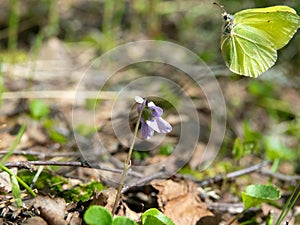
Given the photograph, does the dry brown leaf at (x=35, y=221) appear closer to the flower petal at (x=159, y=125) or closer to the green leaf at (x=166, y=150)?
the flower petal at (x=159, y=125)

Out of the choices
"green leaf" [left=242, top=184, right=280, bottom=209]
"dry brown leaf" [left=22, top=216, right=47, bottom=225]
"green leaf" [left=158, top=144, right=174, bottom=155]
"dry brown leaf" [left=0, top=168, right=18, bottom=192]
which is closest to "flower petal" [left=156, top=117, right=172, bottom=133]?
"green leaf" [left=242, top=184, right=280, bottom=209]

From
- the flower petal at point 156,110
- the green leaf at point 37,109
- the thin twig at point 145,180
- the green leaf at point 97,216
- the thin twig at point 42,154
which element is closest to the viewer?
the green leaf at point 97,216

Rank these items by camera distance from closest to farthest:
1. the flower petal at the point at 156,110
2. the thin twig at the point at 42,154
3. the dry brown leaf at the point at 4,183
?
the flower petal at the point at 156,110 → the dry brown leaf at the point at 4,183 → the thin twig at the point at 42,154

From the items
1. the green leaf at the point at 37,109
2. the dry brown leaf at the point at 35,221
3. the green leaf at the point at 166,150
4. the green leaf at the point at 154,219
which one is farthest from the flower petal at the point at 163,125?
→ the green leaf at the point at 37,109

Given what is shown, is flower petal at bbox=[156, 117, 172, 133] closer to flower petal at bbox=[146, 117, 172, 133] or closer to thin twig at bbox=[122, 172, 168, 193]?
flower petal at bbox=[146, 117, 172, 133]

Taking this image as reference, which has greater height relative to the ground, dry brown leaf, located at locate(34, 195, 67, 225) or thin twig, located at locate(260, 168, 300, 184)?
dry brown leaf, located at locate(34, 195, 67, 225)

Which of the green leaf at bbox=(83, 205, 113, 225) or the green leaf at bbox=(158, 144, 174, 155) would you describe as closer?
the green leaf at bbox=(83, 205, 113, 225)
